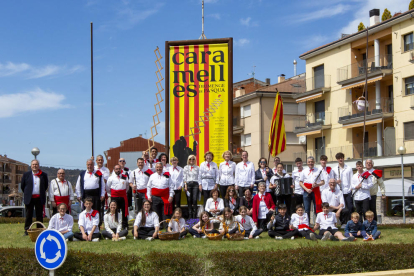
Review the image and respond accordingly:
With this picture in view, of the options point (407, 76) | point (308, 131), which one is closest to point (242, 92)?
point (308, 131)

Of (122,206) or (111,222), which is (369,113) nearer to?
(122,206)

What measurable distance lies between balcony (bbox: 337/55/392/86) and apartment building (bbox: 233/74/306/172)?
24.4 ft

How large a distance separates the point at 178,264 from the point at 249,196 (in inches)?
219

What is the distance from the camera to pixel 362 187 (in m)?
13.2

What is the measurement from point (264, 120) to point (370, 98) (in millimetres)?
13190

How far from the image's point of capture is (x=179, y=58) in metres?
16.6

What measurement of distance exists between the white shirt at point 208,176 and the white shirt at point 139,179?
151 cm

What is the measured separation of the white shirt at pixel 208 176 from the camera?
13.7 meters

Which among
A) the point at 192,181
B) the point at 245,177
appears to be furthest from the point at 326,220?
the point at 192,181

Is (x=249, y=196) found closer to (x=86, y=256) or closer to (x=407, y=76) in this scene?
(x=86, y=256)

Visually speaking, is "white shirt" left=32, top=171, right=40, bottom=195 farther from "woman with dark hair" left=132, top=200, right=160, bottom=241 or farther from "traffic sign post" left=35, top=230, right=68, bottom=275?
"traffic sign post" left=35, top=230, right=68, bottom=275

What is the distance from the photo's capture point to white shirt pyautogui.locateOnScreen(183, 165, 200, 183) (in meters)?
13.9

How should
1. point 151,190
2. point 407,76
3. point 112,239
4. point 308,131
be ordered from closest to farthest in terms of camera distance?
point 112,239, point 151,190, point 407,76, point 308,131

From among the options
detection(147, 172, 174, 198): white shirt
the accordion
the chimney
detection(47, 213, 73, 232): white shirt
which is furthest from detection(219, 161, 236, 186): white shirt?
the chimney
